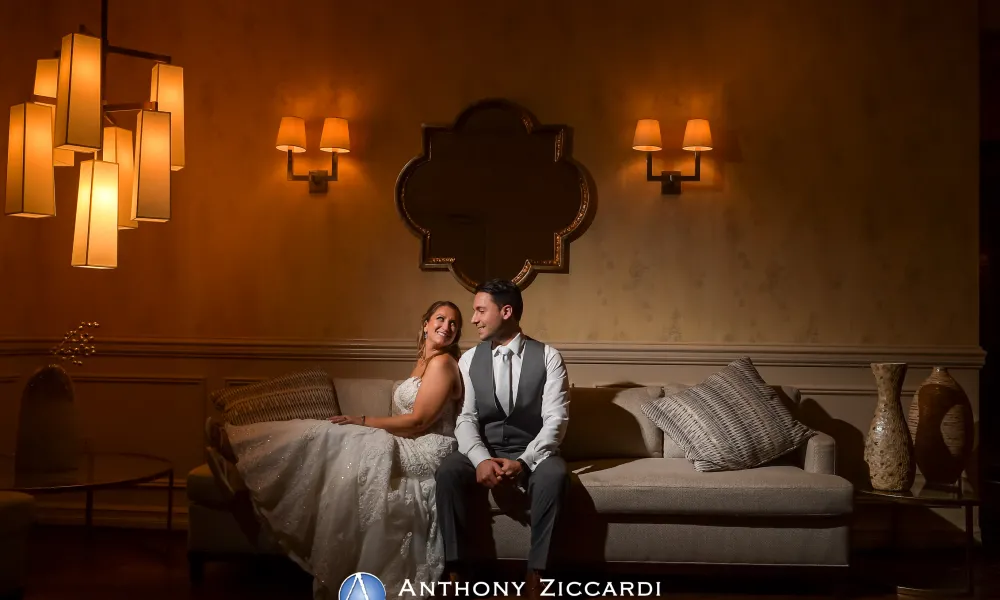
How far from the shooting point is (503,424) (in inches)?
145

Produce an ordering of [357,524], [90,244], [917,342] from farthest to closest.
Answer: [917,342], [357,524], [90,244]

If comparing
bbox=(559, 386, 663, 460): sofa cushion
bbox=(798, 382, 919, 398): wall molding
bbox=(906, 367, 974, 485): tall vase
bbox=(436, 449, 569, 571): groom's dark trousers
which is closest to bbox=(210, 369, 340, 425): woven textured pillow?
bbox=(436, 449, 569, 571): groom's dark trousers

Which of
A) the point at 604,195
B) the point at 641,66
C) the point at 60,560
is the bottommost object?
the point at 60,560

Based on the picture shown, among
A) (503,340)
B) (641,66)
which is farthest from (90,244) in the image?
(641,66)

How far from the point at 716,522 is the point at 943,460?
42.2 inches

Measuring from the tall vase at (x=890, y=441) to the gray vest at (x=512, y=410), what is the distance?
4.36 feet

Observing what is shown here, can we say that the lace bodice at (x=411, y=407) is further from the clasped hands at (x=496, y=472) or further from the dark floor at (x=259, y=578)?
the dark floor at (x=259, y=578)

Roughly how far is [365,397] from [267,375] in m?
0.72

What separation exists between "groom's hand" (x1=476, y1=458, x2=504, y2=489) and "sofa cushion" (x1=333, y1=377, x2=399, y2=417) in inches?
35.3

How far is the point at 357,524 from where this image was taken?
3.34 metres

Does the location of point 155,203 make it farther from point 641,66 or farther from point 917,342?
point 917,342

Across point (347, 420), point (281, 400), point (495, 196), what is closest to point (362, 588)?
point (347, 420)

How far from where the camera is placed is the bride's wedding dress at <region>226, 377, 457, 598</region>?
3.32 metres

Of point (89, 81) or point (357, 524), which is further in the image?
point (357, 524)
